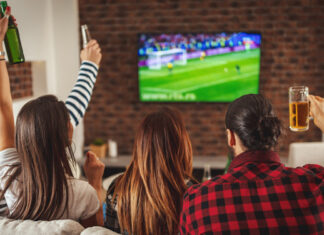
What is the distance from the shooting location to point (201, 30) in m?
4.05

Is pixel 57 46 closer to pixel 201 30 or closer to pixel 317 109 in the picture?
pixel 201 30

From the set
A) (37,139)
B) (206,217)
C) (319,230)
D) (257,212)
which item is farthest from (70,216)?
(319,230)

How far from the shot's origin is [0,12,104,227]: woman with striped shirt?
1284mm

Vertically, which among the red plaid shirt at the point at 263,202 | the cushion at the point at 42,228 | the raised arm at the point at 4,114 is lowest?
the cushion at the point at 42,228

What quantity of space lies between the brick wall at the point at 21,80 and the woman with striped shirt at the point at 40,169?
2.35 m

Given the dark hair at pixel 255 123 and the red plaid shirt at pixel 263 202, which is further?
the dark hair at pixel 255 123

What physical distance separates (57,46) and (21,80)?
0.63 metres

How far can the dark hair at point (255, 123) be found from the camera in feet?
3.65

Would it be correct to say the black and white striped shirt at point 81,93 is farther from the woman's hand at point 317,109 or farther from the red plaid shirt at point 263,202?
the woman's hand at point 317,109

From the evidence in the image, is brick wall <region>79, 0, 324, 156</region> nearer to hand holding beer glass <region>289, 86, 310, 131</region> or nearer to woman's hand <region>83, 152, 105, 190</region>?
hand holding beer glass <region>289, 86, 310, 131</region>

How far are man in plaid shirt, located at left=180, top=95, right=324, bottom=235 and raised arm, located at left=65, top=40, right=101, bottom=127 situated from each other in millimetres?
817

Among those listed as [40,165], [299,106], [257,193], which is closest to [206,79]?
[299,106]

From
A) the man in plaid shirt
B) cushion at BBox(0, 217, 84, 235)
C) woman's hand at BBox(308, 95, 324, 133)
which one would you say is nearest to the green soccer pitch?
woman's hand at BBox(308, 95, 324, 133)

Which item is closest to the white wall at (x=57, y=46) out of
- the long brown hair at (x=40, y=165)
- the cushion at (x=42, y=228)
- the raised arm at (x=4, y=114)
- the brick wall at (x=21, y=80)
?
the brick wall at (x=21, y=80)
